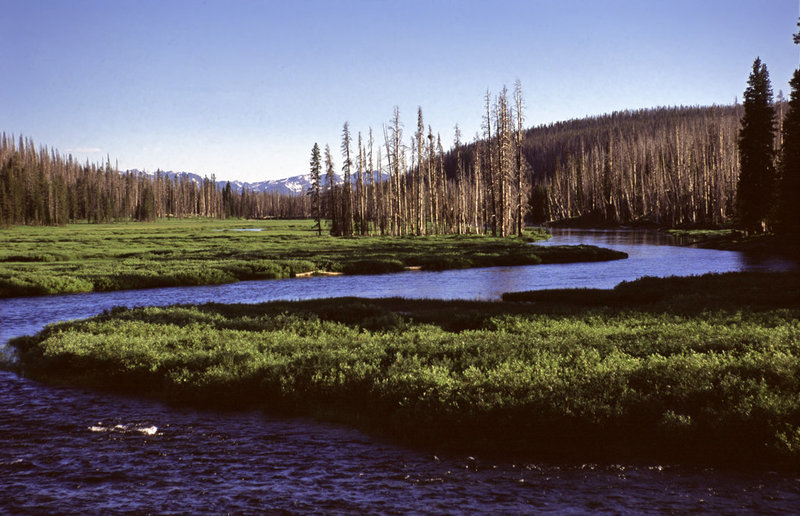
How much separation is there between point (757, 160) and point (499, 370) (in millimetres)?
58548

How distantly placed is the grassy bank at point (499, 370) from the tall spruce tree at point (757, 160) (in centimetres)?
4319

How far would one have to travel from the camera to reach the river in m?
8.23

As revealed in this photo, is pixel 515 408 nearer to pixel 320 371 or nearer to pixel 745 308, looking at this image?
pixel 320 371

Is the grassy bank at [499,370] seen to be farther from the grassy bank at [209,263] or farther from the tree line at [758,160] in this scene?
the tree line at [758,160]

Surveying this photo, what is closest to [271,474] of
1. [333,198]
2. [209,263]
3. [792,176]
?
[209,263]

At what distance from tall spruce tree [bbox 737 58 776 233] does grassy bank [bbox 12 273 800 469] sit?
1701 inches

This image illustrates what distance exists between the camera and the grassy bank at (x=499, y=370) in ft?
33.4

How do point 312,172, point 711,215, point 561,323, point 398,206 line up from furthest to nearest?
point 312,172 → point 711,215 → point 398,206 → point 561,323

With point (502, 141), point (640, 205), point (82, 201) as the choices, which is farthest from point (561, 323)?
point (82, 201)

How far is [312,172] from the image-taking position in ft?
347

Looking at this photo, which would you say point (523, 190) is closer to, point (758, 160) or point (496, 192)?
point (496, 192)

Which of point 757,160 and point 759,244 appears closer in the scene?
point 759,244

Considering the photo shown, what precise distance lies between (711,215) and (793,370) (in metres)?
96.4

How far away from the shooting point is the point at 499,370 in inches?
497
